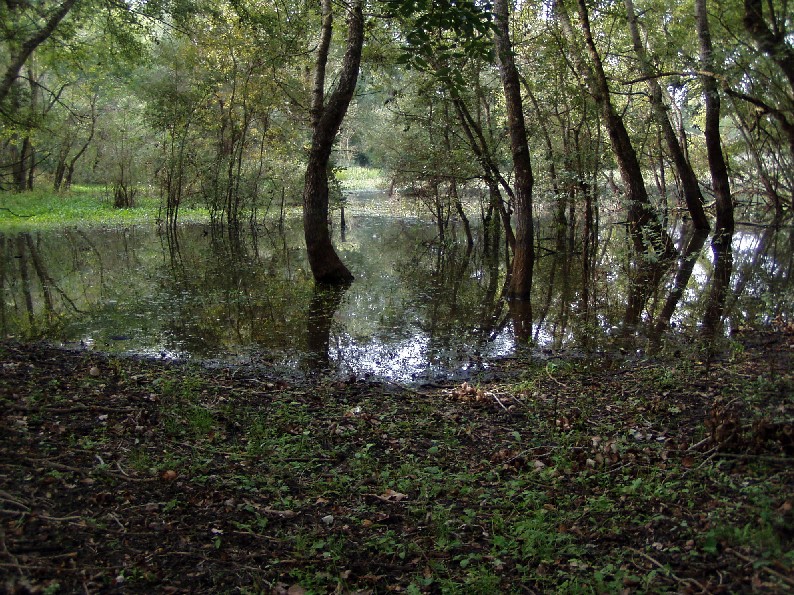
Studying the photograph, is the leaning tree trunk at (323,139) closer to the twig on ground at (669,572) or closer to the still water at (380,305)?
the still water at (380,305)

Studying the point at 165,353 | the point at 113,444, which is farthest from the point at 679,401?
the point at 165,353

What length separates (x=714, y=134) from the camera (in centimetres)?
1469

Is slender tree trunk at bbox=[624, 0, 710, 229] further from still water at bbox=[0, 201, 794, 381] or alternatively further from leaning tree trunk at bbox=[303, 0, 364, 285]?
leaning tree trunk at bbox=[303, 0, 364, 285]

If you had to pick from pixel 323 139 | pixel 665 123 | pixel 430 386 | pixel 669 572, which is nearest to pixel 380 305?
pixel 323 139

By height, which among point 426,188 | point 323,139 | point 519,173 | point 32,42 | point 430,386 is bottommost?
point 430,386

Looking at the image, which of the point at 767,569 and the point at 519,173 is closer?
the point at 767,569

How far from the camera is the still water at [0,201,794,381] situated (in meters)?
8.83

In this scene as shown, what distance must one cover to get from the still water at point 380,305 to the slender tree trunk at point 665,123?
1.20m

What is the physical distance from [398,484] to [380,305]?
749cm

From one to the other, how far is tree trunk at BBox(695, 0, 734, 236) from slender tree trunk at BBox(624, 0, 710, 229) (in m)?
1.02

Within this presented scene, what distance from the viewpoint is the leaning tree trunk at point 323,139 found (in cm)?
1241

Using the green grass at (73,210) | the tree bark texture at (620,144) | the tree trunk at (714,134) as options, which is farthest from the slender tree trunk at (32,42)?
the green grass at (73,210)

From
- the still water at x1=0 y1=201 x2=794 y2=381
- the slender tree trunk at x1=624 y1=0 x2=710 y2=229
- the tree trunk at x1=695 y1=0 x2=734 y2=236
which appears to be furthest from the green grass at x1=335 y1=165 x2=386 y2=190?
the tree trunk at x1=695 y1=0 x2=734 y2=236

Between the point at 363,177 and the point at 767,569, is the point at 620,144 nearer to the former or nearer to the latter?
the point at 767,569
